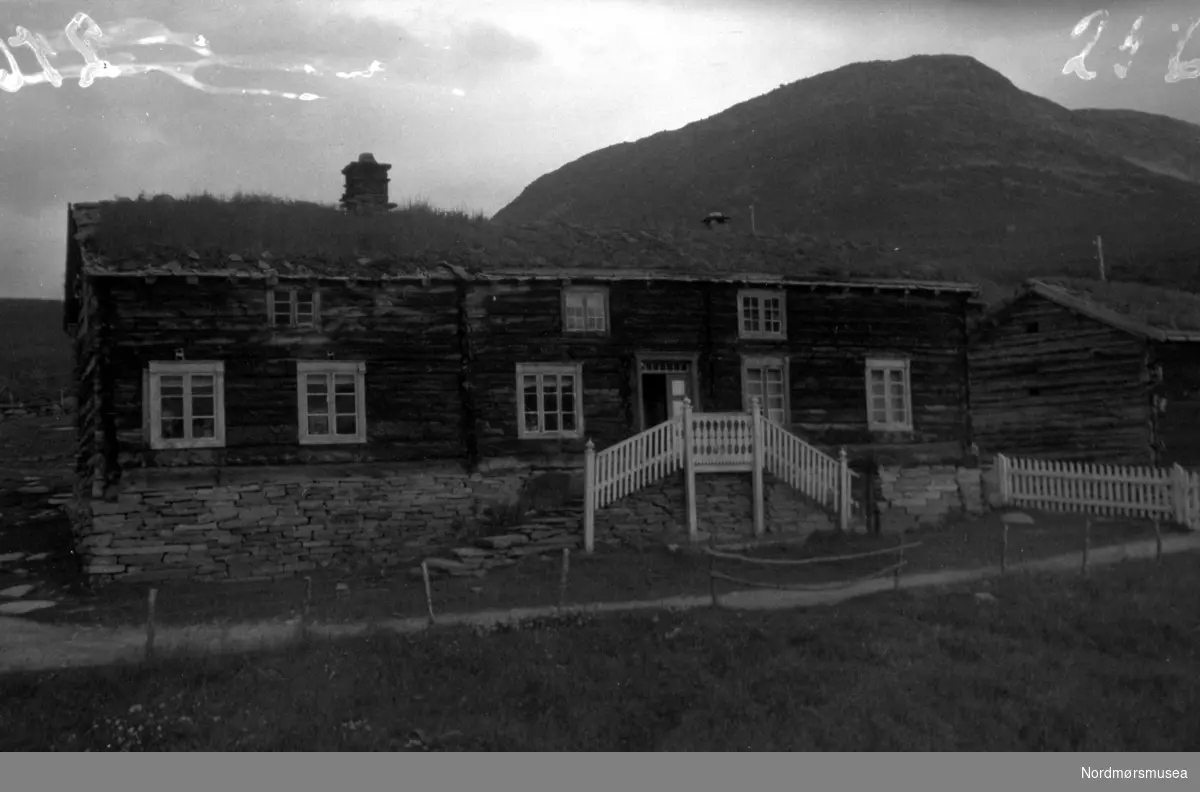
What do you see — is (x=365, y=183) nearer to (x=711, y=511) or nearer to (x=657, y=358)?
(x=657, y=358)

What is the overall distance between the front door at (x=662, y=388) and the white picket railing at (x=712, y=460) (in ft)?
8.31

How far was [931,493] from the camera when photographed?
25938 millimetres

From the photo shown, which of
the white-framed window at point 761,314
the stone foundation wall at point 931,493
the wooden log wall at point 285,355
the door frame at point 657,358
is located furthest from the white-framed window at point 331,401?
the stone foundation wall at point 931,493

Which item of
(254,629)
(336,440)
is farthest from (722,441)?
(254,629)

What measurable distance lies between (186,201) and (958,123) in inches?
3483

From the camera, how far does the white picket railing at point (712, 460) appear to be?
21.3 m

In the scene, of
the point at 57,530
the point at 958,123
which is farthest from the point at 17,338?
the point at 958,123

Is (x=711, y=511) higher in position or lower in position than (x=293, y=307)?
lower

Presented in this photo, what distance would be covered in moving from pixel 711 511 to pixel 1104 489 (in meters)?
8.95

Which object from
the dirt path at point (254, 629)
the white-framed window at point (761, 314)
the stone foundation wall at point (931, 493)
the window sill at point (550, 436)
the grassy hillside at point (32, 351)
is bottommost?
the dirt path at point (254, 629)

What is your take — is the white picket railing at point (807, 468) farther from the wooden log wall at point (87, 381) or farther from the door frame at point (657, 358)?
the wooden log wall at point (87, 381)

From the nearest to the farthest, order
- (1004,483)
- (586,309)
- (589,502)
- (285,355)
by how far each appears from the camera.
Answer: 1. (589,502)
2. (285,355)
3. (586,309)
4. (1004,483)

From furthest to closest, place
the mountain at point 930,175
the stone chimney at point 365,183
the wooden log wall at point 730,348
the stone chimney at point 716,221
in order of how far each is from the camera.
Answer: the mountain at point 930,175
the stone chimney at point 716,221
the stone chimney at point 365,183
the wooden log wall at point 730,348
